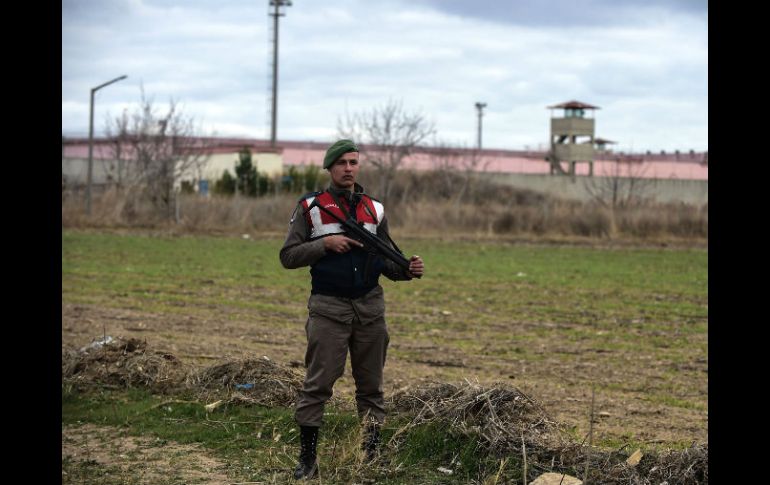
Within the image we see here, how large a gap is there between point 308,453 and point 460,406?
124 centimetres

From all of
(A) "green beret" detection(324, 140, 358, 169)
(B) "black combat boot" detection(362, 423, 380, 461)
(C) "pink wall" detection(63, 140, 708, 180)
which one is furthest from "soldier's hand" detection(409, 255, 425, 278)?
(C) "pink wall" detection(63, 140, 708, 180)

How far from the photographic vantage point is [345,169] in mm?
6141

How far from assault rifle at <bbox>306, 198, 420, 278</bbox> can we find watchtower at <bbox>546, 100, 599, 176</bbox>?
63.4 meters

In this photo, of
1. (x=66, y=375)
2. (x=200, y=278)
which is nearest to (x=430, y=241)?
(x=200, y=278)

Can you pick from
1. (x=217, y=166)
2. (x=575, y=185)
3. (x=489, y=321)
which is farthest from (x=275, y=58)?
(x=489, y=321)

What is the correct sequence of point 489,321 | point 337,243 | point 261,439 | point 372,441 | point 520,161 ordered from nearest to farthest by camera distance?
point 337,243 → point 372,441 → point 261,439 → point 489,321 → point 520,161

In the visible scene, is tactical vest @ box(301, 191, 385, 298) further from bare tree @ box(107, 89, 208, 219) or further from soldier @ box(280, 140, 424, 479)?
bare tree @ box(107, 89, 208, 219)

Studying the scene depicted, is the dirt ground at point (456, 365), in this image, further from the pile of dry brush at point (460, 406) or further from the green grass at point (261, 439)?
the green grass at point (261, 439)

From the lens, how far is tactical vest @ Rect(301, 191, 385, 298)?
6172 millimetres

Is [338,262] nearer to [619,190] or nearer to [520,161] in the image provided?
[619,190]

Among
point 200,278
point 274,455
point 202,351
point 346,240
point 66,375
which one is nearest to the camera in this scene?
point 346,240
